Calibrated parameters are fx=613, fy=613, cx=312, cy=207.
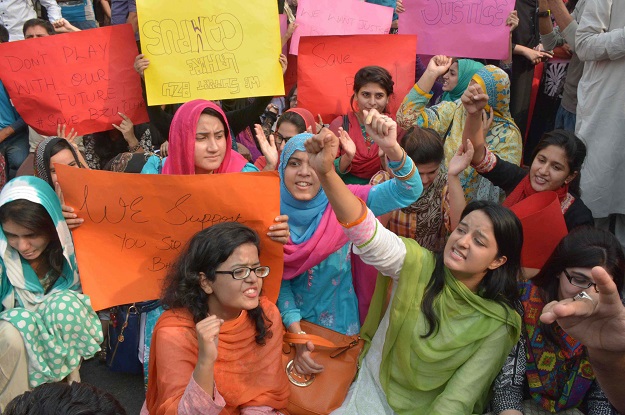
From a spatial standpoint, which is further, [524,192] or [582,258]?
[524,192]

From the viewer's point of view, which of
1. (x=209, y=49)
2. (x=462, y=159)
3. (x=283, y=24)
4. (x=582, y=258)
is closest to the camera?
(x=582, y=258)

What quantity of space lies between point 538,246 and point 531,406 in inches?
32.5

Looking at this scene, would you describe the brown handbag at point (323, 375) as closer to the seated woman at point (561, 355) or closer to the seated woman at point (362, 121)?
the seated woman at point (561, 355)

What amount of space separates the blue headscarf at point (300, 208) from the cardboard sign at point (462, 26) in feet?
8.36

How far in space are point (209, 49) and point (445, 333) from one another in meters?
2.69

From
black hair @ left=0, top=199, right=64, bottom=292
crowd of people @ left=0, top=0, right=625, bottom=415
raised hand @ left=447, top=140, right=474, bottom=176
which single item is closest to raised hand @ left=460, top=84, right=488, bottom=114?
crowd of people @ left=0, top=0, right=625, bottom=415

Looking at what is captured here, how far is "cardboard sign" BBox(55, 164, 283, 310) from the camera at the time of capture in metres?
2.98

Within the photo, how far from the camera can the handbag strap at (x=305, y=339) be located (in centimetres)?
303

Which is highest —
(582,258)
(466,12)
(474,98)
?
(466,12)

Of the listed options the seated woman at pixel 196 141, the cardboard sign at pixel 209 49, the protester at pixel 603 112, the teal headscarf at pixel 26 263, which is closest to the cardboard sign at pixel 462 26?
the protester at pixel 603 112

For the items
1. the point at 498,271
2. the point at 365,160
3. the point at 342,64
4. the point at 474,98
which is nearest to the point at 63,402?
the point at 498,271

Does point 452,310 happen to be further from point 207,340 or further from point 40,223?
point 40,223

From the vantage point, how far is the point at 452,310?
279cm

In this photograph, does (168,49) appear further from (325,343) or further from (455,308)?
(455,308)
